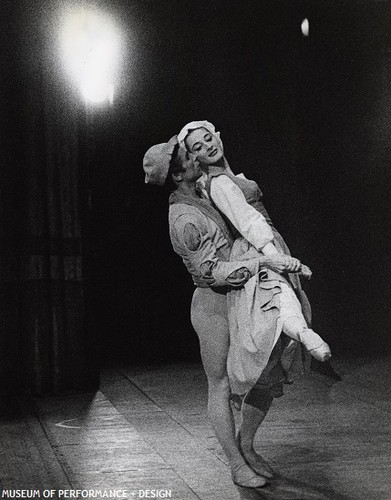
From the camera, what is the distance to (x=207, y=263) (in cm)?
316

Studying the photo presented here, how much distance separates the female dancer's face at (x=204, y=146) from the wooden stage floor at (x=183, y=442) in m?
1.29

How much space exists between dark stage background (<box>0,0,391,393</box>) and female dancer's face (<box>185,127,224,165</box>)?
303 cm

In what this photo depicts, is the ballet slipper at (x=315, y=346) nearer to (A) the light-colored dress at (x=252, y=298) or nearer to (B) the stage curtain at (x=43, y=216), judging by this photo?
(A) the light-colored dress at (x=252, y=298)

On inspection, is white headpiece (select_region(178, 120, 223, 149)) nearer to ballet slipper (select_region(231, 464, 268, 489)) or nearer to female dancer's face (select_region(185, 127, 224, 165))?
female dancer's face (select_region(185, 127, 224, 165))

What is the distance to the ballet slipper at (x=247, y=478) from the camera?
327 cm

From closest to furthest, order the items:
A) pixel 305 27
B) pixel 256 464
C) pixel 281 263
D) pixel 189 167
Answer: pixel 281 263, pixel 189 167, pixel 256 464, pixel 305 27

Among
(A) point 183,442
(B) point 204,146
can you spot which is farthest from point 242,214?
(A) point 183,442

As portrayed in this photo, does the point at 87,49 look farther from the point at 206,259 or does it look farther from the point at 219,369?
the point at 219,369

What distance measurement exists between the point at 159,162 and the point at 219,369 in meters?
0.91

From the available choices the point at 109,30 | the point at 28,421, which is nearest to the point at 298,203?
the point at 109,30

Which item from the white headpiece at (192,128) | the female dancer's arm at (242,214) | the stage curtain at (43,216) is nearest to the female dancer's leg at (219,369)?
the female dancer's arm at (242,214)

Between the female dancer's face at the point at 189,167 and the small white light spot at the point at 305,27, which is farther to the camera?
the small white light spot at the point at 305,27

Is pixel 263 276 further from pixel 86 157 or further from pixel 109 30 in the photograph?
pixel 109 30

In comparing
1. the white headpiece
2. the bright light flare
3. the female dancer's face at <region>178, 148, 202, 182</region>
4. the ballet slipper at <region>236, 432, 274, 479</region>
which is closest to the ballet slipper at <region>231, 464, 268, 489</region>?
the ballet slipper at <region>236, 432, 274, 479</region>
